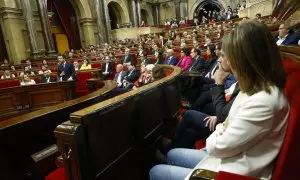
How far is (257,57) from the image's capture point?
2.69 ft

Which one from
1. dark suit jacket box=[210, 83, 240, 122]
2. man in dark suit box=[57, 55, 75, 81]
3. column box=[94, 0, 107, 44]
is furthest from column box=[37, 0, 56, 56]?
dark suit jacket box=[210, 83, 240, 122]

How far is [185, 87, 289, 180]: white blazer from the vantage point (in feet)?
2.59

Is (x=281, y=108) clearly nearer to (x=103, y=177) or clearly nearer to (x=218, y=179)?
(x=218, y=179)

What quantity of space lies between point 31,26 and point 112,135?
996 centimetres

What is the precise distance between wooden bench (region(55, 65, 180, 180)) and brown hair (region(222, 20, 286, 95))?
700 millimetres

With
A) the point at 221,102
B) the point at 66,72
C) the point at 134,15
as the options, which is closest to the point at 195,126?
the point at 221,102

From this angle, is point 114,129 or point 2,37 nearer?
point 114,129

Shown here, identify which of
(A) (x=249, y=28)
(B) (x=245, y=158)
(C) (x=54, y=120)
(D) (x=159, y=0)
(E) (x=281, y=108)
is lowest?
(C) (x=54, y=120)

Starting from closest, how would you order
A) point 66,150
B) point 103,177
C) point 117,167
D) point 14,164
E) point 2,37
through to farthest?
point 66,150, point 103,177, point 117,167, point 14,164, point 2,37

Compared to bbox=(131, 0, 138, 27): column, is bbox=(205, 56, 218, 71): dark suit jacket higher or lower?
lower

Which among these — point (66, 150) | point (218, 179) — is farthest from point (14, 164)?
point (218, 179)

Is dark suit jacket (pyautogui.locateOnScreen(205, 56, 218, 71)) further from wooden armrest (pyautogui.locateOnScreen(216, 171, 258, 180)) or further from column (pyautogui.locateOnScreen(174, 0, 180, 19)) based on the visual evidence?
column (pyautogui.locateOnScreen(174, 0, 180, 19))

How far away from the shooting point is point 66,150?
3.72 feet

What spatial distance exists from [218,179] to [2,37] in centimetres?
1125
